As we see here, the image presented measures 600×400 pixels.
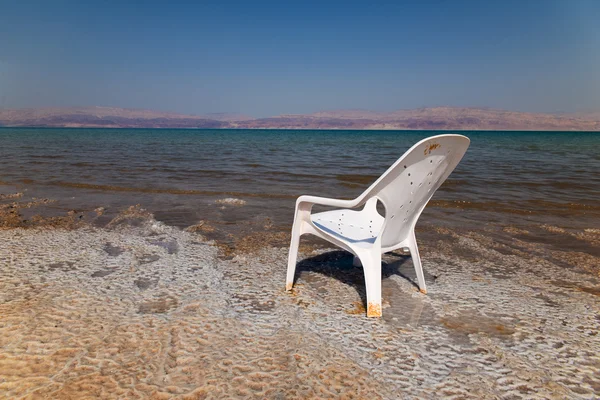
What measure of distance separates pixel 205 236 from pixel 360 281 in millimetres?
2605

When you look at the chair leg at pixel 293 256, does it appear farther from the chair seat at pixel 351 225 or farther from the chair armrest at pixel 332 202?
the chair armrest at pixel 332 202

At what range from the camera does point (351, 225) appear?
3840 mm

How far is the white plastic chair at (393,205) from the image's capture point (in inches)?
109

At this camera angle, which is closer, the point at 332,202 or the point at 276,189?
the point at 332,202

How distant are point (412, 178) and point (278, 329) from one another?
5.16ft

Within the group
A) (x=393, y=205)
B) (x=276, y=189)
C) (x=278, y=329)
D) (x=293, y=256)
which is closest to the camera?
(x=278, y=329)

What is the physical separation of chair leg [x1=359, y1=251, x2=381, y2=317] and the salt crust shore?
0.38ft

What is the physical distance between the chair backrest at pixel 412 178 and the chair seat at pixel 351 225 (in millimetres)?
268

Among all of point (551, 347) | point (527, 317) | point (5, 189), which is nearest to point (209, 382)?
point (551, 347)

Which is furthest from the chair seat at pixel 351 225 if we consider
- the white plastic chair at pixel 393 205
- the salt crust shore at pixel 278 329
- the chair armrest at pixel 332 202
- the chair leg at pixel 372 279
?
the salt crust shore at pixel 278 329

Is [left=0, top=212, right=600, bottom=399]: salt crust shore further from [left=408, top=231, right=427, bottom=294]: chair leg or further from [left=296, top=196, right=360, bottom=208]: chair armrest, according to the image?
[left=296, top=196, right=360, bottom=208]: chair armrest

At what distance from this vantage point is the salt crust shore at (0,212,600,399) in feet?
7.27

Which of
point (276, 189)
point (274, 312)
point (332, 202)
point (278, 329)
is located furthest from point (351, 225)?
point (276, 189)

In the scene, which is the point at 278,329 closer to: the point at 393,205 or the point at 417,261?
the point at 393,205
